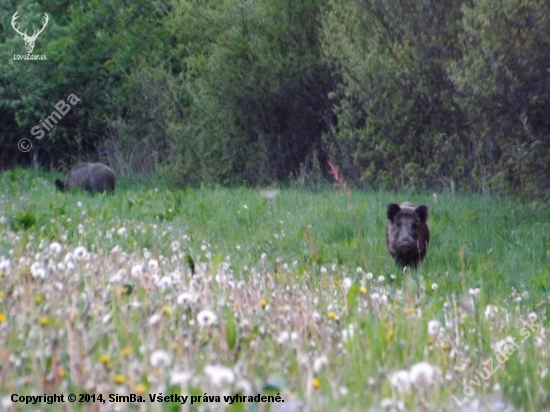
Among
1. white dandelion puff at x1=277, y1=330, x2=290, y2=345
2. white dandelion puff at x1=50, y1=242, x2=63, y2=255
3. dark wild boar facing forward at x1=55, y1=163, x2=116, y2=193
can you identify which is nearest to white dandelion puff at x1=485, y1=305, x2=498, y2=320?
white dandelion puff at x1=277, y1=330, x2=290, y2=345

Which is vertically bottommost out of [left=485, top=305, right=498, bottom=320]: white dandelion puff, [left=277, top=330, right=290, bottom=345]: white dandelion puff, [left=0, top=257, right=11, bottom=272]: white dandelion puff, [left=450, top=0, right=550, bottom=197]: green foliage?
[left=485, top=305, right=498, bottom=320]: white dandelion puff

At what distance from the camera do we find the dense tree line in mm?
14102

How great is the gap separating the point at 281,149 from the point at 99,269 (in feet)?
53.8

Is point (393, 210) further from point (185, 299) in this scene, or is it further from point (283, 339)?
point (283, 339)

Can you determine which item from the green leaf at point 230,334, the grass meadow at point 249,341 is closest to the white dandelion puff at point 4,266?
the grass meadow at point 249,341

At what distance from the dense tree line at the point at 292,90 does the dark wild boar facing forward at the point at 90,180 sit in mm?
4173

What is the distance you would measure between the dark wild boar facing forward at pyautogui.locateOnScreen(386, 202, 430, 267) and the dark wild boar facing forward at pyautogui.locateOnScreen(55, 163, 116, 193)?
401 inches

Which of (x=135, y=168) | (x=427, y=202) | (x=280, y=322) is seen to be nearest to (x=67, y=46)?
(x=135, y=168)

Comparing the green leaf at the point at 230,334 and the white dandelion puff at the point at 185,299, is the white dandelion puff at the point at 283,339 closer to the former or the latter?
the green leaf at the point at 230,334

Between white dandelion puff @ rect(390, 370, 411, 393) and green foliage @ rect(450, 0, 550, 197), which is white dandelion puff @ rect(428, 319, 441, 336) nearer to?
white dandelion puff @ rect(390, 370, 411, 393)

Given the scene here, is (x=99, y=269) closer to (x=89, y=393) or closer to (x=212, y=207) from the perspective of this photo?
(x=89, y=393)

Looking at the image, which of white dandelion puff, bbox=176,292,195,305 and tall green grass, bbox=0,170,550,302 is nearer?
white dandelion puff, bbox=176,292,195,305

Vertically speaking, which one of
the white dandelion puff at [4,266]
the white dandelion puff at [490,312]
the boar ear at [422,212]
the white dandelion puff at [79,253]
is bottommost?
the white dandelion puff at [490,312]

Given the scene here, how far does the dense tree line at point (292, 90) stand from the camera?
555 inches
